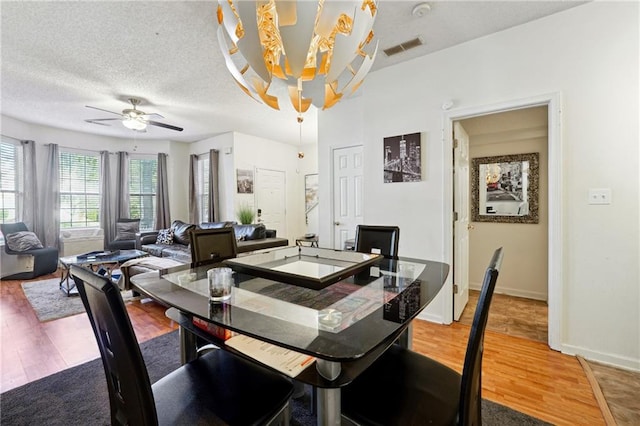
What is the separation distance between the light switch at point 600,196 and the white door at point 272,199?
5528mm

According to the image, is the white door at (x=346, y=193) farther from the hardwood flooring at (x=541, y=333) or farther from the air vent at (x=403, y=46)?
the hardwood flooring at (x=541, y=333)

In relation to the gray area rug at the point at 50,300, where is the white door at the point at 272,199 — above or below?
above

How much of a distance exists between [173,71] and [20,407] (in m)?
3.16

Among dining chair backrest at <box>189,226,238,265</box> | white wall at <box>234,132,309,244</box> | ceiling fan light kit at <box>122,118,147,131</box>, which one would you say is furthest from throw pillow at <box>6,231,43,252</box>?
dining chair backrest at <box>189,226,238,265</box>

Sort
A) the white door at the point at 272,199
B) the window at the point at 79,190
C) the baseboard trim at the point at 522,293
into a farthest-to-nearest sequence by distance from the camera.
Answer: the white door at the point at 272,199
the window at the point at 79,190
the baseboard trim at the point at 522,293

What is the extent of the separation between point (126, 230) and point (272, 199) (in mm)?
3209

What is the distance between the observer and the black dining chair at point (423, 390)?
2.80 ft

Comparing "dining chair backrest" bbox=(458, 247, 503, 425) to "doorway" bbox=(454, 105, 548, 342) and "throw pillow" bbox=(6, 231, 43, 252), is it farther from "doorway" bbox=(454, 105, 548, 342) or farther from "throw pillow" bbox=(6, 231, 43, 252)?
"throw pillow" bbox=(6, 231, 43, 252)

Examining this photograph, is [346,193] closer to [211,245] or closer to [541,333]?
[211,245]

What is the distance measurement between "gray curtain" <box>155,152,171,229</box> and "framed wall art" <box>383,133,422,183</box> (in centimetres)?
562

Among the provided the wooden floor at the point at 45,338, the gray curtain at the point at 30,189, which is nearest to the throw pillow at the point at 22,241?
the gray curtain at the point at 30,189

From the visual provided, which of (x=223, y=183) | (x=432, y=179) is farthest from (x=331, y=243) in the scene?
(x=223, y=183)

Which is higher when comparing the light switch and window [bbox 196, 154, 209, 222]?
window [bbox 196, 154, 209, 222]

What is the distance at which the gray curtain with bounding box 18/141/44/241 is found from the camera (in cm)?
507
